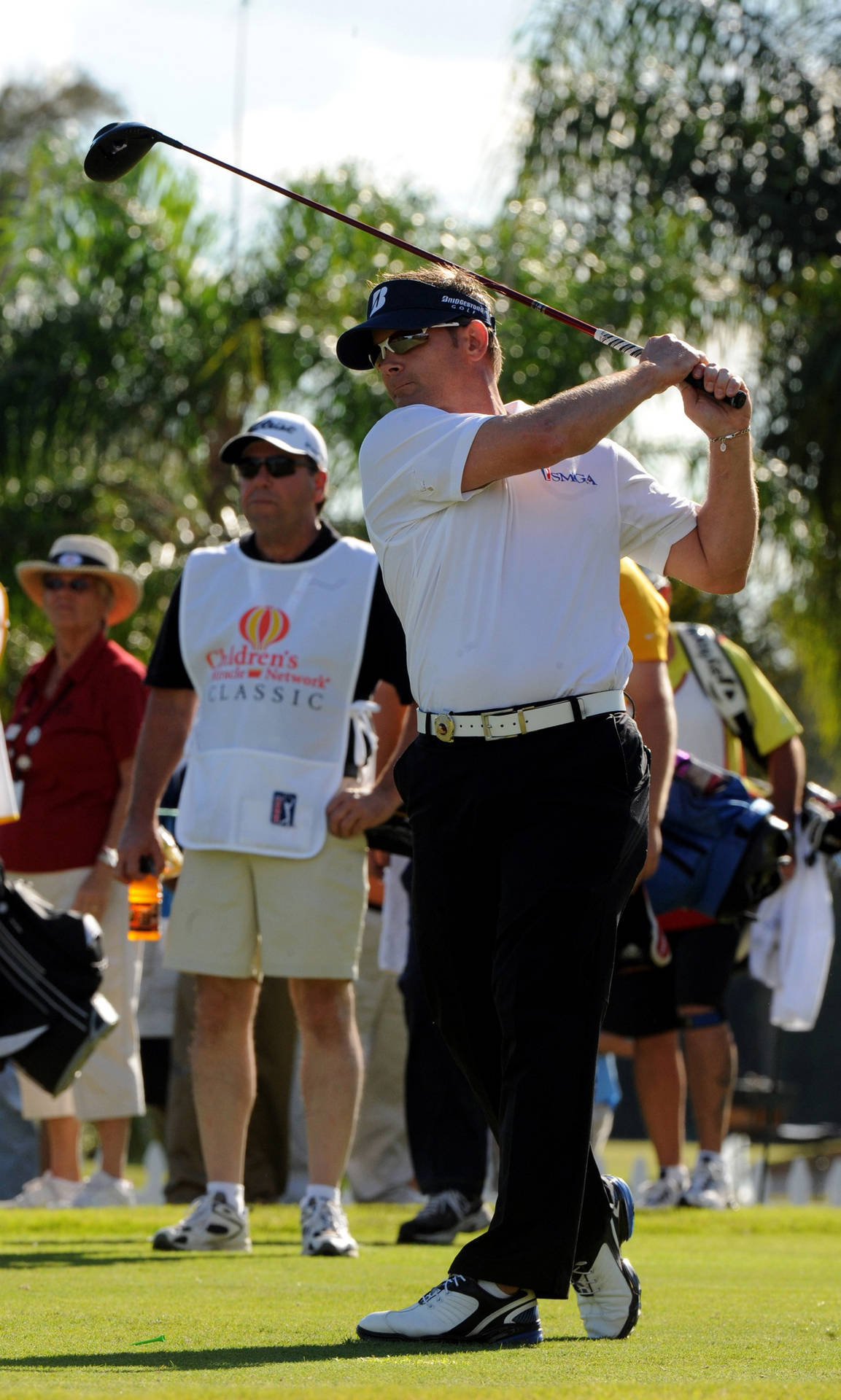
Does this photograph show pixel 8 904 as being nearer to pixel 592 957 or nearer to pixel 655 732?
pixel 655 732

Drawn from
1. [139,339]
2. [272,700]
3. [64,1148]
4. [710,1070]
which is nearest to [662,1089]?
[710,1070]

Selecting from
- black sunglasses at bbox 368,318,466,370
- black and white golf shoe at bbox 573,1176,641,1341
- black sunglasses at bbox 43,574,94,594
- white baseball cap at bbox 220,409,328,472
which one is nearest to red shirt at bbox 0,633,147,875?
black sunglasses at bbox 43,574,94,594

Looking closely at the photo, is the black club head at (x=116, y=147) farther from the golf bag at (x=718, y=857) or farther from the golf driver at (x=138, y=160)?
the golf bag at (x=718, y=857)

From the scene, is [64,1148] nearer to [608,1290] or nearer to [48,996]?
[48,996]

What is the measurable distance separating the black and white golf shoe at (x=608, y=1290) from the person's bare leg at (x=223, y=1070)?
7.33ft

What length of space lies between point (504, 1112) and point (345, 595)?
2.59m

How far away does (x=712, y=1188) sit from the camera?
25.3 feet

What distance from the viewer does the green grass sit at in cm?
291

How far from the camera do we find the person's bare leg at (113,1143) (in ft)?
25.8

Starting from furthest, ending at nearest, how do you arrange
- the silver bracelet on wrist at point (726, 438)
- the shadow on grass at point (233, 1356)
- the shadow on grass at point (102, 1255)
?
the shadow on grass at point (102, 1255) < the silver bracelet on wrist at point (726, 438) < the shadow on grass at point (233, 1356)

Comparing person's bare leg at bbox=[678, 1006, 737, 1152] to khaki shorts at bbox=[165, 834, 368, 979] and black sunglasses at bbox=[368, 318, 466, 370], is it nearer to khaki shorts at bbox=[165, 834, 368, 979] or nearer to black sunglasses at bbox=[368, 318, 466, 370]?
khaki shorts at bbox=[165, 834, 368, 979]

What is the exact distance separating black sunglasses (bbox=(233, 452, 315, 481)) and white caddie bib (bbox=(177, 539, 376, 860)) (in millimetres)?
284

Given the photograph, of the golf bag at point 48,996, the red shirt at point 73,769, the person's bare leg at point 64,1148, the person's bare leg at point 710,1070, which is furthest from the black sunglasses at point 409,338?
the person's bare leg at point 64,1148

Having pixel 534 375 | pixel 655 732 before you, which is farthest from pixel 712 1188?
pixel 534 375
